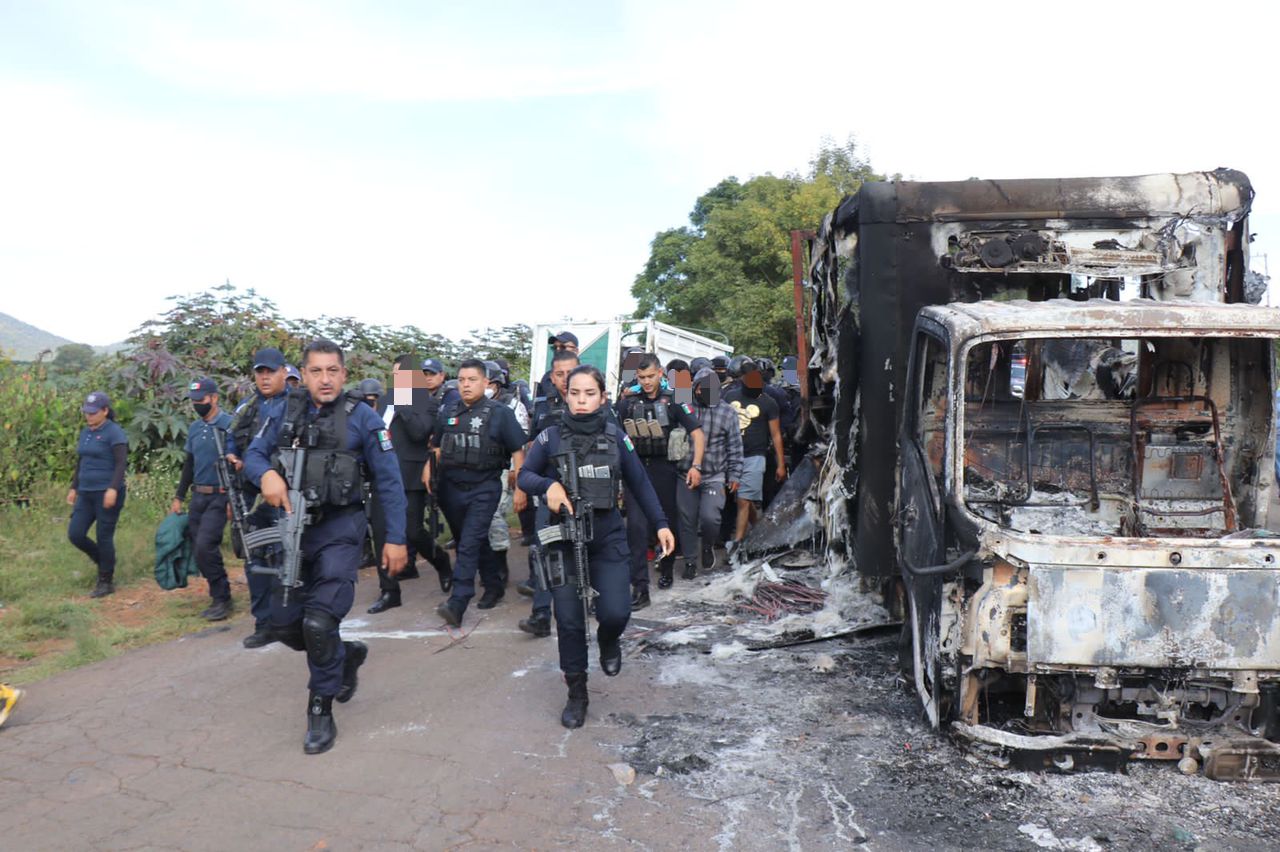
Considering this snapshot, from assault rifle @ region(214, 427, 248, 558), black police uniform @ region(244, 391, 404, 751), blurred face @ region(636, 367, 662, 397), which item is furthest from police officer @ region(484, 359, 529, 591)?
black police uniform @ region(244, 391, 404, 751)

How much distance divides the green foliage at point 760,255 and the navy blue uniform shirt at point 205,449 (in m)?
17.4

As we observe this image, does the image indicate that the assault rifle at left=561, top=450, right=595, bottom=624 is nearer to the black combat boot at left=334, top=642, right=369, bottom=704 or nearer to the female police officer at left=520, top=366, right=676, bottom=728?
the female police officer at left=520, top=366, right=676, bottom=728

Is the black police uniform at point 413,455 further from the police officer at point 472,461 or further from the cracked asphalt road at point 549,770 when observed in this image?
the cracked asphalt road at point 549,770

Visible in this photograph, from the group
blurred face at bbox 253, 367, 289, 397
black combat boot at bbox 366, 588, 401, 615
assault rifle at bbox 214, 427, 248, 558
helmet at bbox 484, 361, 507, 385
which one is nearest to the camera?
blurred face at bbox 253, 367, 289, 397

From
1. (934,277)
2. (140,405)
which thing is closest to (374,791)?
(934,277)

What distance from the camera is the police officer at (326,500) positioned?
15.2 feet

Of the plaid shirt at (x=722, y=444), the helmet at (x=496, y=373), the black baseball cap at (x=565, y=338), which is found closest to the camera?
the plaid shirt at (x=722, y=444)

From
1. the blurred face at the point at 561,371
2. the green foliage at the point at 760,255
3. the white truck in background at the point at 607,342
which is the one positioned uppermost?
the green foliage at the point at 760,255

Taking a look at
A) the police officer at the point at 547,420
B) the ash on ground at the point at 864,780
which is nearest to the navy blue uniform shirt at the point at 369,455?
the police officer at the point at 547,420

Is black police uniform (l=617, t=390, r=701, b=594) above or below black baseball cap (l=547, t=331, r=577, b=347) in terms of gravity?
below

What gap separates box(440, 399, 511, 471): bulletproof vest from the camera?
268 inches

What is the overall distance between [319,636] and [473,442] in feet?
7.99

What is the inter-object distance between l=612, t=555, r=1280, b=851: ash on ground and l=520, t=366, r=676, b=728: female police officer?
1.41ft

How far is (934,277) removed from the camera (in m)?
6.12
